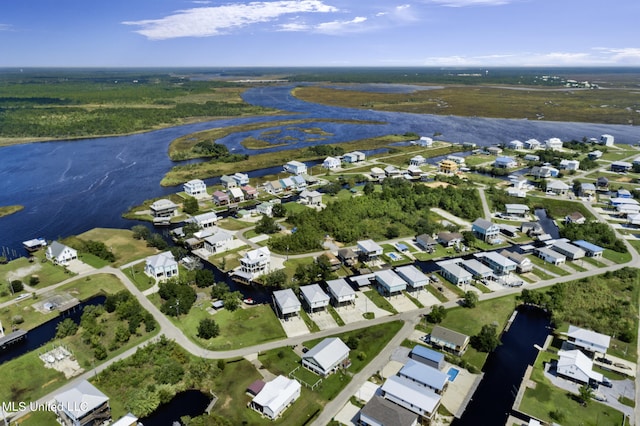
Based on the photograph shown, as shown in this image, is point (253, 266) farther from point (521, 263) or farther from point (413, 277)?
point (521, 263)

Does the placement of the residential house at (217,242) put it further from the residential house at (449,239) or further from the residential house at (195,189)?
the residential house at (449,239)

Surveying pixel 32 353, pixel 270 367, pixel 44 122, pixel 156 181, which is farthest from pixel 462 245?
pixel 44 122

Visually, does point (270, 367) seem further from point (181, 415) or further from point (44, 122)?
point (44, 122)

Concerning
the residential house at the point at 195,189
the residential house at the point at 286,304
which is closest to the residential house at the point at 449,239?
the residential house at the point at 286,304

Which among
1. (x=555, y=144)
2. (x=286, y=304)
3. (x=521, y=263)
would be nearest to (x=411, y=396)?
(x=286, y=304)

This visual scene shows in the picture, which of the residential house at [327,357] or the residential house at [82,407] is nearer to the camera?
the residential house at [82,407]

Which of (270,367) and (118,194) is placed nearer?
(270,367)
